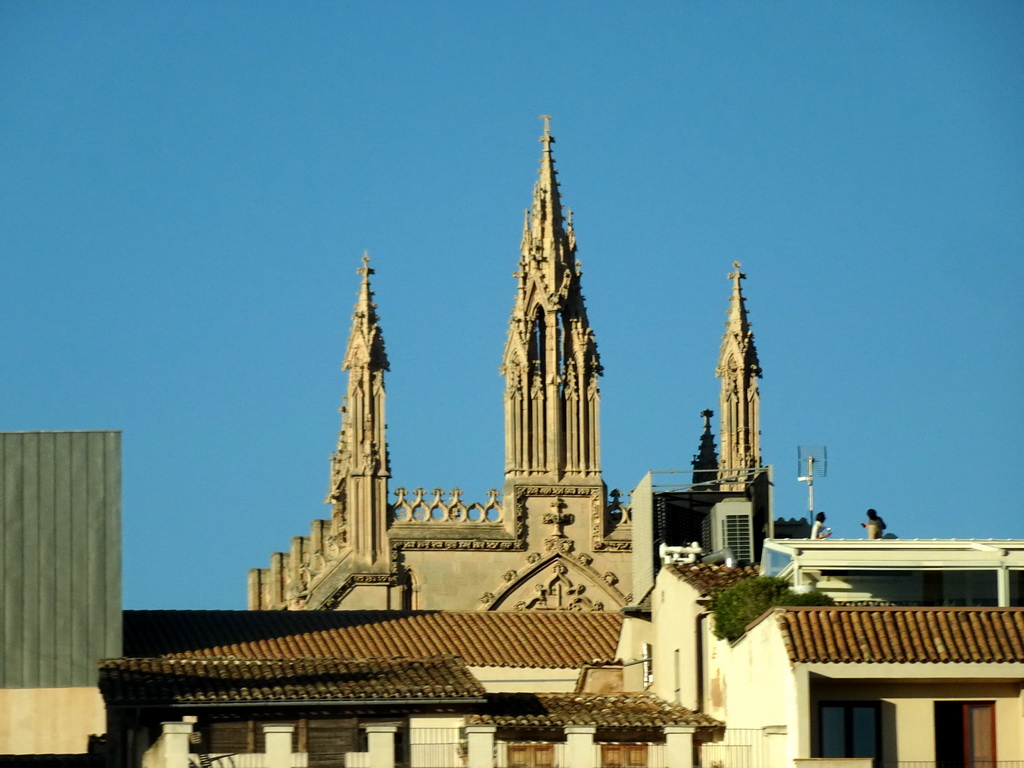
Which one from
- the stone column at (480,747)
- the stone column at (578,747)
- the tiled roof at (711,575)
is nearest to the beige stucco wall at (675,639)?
the tiled roof at (711,575)

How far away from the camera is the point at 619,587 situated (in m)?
78.5

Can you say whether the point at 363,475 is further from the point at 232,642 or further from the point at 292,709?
the point at 292,709

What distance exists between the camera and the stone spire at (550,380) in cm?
7925

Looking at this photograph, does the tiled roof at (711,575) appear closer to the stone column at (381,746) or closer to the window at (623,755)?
the window at (623,755)

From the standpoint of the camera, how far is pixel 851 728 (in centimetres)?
5034

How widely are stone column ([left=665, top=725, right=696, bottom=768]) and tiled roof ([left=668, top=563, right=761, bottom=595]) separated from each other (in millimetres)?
3550

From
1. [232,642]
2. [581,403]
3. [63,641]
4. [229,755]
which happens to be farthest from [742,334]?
[229,755]

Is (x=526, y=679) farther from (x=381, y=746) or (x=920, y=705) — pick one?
(x=920, y=705)

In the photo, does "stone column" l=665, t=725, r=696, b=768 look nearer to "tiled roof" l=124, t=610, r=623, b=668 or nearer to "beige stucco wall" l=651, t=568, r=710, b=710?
"beige stucco wall" l=651, t=568, r=710, b=710

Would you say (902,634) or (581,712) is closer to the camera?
(902,634)

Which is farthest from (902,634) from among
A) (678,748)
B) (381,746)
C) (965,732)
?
(381,746)

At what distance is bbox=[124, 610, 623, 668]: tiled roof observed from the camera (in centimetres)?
6469

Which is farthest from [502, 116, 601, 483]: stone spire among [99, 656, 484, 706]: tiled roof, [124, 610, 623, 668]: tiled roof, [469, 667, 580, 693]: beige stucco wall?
[99, 656, 484, 706]: tiled roof

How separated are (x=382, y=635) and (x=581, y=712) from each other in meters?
13.0
